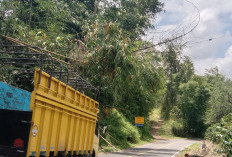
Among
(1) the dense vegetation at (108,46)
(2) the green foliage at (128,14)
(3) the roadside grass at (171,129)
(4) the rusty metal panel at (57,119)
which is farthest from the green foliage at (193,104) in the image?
(4) the rusty metal panel at (57,119)

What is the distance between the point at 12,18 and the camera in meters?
14.9

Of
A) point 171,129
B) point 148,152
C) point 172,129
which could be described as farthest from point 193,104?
point 148,152

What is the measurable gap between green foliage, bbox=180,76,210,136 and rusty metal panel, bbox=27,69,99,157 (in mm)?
44408

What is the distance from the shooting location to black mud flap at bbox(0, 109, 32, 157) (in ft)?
16.1

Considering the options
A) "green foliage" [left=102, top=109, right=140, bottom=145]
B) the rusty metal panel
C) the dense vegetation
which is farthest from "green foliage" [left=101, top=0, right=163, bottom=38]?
the rusty metal panel

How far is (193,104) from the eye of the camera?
49.7m

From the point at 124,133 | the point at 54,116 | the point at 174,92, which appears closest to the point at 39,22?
the point at 124,133

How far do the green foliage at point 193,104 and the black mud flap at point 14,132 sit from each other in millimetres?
46805

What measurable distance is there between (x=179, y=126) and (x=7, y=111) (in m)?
45.6

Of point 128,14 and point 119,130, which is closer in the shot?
point 119,130

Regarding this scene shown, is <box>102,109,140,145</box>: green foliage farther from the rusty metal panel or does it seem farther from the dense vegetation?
the rusty metal panel

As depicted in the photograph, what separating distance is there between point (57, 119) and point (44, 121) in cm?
58

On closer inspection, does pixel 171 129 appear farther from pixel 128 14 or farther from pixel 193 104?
pixel 128 14

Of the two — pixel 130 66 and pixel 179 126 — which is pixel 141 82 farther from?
pixel 179 126
